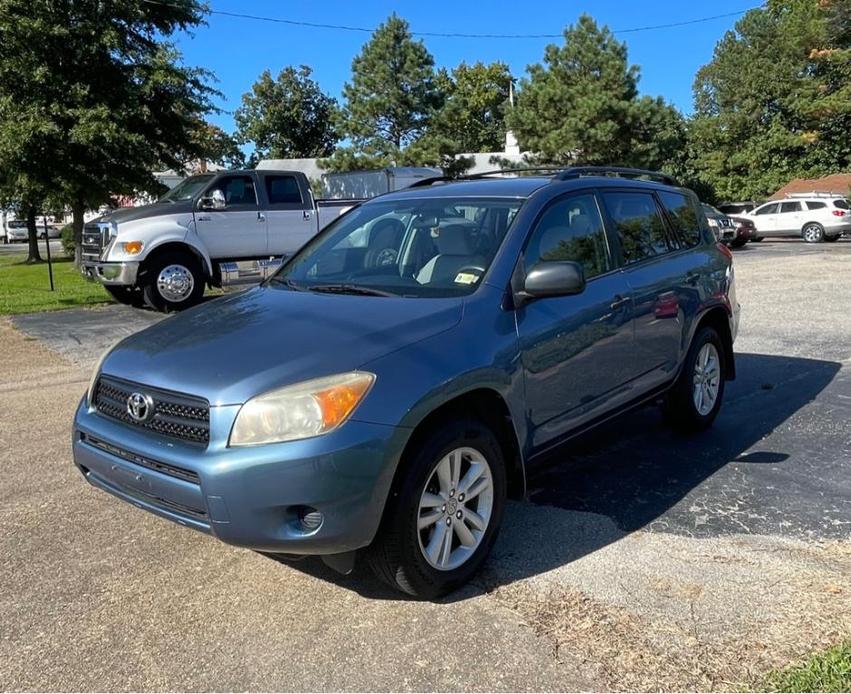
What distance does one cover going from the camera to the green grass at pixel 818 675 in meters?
2.55

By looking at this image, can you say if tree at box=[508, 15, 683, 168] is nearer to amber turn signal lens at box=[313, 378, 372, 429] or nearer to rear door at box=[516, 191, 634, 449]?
rear door at box=[516, 191, 634, 449]

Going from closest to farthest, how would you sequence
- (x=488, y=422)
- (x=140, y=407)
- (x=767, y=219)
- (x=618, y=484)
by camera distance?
(x=140, y=407) → (x=488, y=422) → (x=618, y=484) → (x=767, y=219)

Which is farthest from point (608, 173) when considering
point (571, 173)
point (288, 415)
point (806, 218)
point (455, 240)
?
point (806, 218)

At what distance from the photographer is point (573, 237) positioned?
4.22 meters

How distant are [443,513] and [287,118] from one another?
5703cm

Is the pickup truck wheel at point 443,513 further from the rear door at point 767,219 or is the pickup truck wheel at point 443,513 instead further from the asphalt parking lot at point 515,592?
the rear door at point 767,219

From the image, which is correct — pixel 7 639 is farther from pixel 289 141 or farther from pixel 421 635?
pixel 289 141

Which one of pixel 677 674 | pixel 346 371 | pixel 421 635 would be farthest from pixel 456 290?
pixel 677 674

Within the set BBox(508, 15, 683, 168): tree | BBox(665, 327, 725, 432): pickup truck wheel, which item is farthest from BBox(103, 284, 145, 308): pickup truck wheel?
BBox(508, 15, 683, 168): tree

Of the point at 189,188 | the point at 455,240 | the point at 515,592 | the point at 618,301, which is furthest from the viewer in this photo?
the point at 189,188

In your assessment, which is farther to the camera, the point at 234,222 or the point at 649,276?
the point at 234,222

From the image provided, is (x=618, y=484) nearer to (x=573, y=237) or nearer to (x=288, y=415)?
(x=573, y=237)

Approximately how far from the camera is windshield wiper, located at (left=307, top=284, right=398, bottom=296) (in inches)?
147

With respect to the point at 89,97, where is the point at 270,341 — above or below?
below
